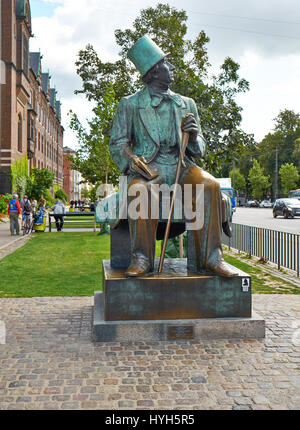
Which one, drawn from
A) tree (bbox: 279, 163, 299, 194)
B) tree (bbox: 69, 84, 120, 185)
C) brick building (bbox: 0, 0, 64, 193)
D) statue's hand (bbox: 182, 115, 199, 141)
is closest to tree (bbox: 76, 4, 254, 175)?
tree (bbox: 69, 84, 120, 185)

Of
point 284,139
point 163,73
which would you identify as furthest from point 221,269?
point 284,139

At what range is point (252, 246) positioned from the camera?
1202 centimetres

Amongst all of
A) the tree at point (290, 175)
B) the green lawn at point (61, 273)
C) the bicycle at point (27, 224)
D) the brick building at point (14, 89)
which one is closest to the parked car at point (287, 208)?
the bicycle at point (27, 224)

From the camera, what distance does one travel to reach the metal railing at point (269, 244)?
30.9ft

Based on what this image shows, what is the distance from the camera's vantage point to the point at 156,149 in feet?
16.0

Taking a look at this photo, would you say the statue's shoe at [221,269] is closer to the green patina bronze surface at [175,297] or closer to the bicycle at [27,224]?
the green patina bronze surface at [175,297]

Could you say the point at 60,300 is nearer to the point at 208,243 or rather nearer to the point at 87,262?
the point at 208,243

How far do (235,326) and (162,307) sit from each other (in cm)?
76

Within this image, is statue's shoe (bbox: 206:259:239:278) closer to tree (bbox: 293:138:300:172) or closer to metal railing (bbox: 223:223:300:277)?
metal railing (bbox: 223:223:300:277)

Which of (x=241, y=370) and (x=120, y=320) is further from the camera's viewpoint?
(x=120, y=320)

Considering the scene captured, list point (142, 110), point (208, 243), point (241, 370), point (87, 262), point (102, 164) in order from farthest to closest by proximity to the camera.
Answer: point (102, 164)
point (87, 262)
point (142, 110)
point (208, 243)
point (241, 370)

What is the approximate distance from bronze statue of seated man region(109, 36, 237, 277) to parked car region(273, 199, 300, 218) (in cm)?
2630

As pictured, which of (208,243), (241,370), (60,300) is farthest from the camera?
(60,300)
